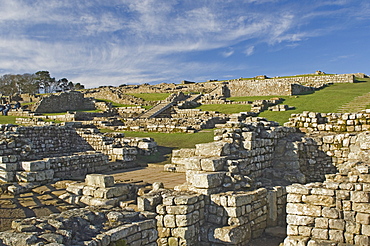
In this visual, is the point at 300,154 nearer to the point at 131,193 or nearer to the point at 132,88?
the point at 131,193

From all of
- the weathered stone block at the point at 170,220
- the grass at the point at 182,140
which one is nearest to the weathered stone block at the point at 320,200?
the weathered stone block at the point at 170,220

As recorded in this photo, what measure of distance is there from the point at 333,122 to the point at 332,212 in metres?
6.25

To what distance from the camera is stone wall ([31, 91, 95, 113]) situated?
3599cm

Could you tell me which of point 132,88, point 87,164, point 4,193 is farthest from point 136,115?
point 132,88

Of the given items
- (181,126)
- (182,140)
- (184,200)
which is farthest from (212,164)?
(181,126)

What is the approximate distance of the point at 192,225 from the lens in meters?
8.32

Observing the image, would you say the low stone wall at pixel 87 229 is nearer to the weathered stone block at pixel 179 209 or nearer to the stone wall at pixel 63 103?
the weathered stone block at pixel 179 209

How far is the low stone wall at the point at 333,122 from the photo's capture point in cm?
1248

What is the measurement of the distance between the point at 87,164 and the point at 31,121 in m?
15.5

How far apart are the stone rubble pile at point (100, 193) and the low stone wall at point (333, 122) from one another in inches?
299

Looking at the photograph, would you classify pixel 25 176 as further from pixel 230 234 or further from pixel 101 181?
pixel 230 234

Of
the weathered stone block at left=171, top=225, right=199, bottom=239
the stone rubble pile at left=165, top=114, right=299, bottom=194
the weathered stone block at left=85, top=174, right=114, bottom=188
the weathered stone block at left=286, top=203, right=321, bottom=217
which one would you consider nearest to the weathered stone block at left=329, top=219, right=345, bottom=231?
the weathered stone block at left=286, top=203, right=321, bottom=217

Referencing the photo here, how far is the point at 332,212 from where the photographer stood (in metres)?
7.75

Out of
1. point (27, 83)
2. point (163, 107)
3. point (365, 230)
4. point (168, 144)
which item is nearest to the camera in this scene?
point (365, 230)
